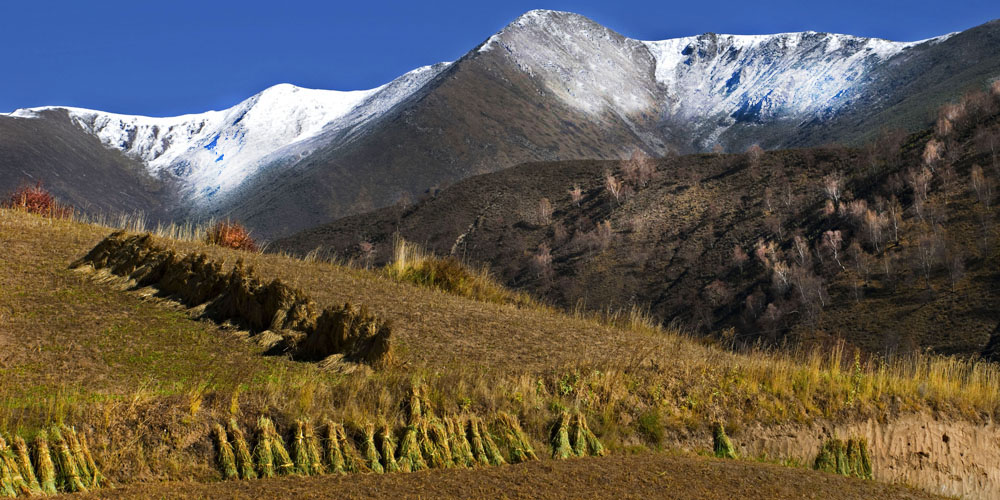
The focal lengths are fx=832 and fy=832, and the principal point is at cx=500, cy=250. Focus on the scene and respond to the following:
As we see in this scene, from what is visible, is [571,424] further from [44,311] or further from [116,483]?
[44,311]

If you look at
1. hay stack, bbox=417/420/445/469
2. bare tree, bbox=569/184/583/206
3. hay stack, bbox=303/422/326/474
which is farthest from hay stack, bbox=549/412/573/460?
bare tree, bbox=569/184/583/206

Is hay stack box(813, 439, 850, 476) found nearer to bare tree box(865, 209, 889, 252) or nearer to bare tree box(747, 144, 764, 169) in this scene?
bare tree box(865, 209, 889, 252)

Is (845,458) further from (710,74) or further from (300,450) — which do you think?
(710,74)

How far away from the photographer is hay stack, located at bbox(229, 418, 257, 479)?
21.4ft

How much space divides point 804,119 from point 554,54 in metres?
56.4

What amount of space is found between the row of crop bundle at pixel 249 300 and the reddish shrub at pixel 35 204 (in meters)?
5.02

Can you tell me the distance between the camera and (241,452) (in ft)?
21.7

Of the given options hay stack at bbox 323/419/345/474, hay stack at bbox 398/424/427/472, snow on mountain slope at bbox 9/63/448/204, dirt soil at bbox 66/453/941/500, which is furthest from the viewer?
snow on mountain slope at bbox 9/63/448/204

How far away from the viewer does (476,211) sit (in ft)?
238

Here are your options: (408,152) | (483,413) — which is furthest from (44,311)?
(408,152)

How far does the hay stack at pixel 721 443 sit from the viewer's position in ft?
29.6

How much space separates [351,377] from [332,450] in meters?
1.81

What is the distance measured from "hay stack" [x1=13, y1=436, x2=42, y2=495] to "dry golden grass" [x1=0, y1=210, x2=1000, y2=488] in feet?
1.31

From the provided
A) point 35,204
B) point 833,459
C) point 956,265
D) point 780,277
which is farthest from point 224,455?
point 780,277
